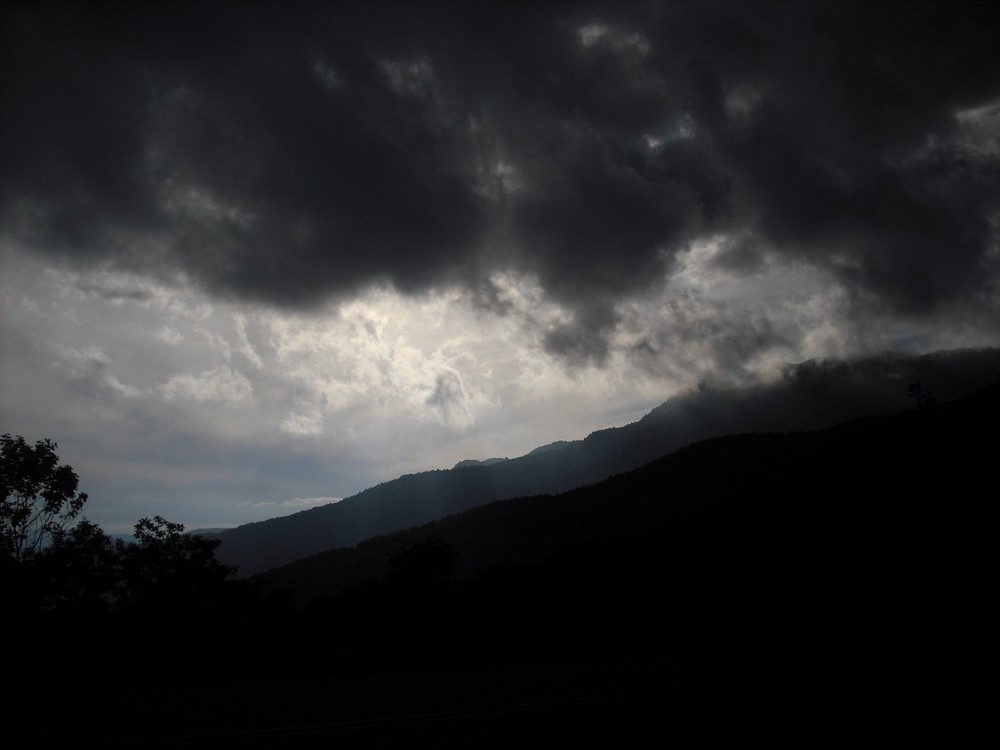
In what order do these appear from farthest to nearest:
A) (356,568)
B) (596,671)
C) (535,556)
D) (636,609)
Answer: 1. (356,568)
2. (535,556)
3. (636,609)
4. (596,671)

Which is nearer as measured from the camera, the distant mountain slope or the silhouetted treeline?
the silhouetted treeline

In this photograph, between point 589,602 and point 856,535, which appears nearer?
point 589,602

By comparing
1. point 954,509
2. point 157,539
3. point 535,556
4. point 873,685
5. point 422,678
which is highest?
point 157,539

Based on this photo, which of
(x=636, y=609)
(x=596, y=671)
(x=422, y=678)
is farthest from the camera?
(x=636, y=609)

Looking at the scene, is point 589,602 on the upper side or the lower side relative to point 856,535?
upper

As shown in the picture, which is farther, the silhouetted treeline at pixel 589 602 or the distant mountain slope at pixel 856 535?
the distant mountain slope at pixel 856 535

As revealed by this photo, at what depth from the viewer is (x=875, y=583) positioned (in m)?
48.4

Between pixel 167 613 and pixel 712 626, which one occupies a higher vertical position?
pixel 167 613

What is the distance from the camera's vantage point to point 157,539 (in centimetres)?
3806

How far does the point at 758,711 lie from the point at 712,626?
20.5 meters

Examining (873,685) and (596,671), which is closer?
(873,685)

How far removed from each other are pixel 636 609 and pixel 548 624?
884 centimetres

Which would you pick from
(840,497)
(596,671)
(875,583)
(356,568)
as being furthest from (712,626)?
(356,568)

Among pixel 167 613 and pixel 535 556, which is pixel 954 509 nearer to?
pixel 167 613
